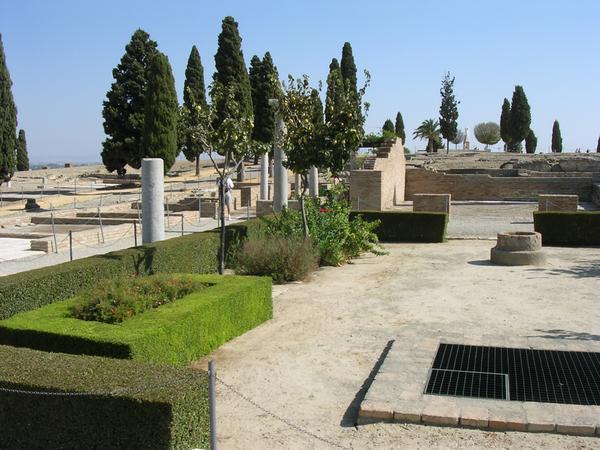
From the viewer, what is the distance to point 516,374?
24.1 feet

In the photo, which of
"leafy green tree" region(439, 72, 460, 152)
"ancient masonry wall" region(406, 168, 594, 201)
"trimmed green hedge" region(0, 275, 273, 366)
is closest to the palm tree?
"leafy green tree" region(439, 72, 460, 152)

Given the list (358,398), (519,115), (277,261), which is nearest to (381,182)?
(277,261)

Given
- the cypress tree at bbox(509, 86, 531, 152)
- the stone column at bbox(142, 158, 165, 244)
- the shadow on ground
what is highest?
the cypress tree at bbox(509, 86, 531, 152)

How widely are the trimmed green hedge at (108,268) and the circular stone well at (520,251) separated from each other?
574 centimetres

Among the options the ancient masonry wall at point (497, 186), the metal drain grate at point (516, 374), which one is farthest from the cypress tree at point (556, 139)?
the metal drain grate at point (516, 374)

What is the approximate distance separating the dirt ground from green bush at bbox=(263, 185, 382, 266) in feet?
1.21

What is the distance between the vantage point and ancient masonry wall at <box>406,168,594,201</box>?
32219mm

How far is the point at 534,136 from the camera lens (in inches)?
2489

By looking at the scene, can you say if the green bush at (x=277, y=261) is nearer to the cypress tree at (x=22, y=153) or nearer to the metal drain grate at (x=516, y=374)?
the metal drain grate at (x=516, y=374)

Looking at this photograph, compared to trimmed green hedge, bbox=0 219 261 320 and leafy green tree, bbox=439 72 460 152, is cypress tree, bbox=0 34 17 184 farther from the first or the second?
leafy green tree, bbox=439 72 460 152

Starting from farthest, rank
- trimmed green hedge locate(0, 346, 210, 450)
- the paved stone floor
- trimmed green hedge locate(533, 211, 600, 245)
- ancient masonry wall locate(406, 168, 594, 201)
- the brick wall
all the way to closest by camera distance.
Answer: ancient masonry wall locate(406, 168, 594, 201) → the brick wall → trimmed green hedge locate(533, 211, 600, 245) → the paved stone floor → trimmed green hedge locate(0, 346, 210, 450)

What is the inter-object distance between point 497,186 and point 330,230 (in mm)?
19165

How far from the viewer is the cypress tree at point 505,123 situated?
62.5 metres

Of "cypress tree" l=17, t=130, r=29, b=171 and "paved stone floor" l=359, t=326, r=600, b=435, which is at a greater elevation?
"cypress tree" l=17, t=130, r=29, b=171
